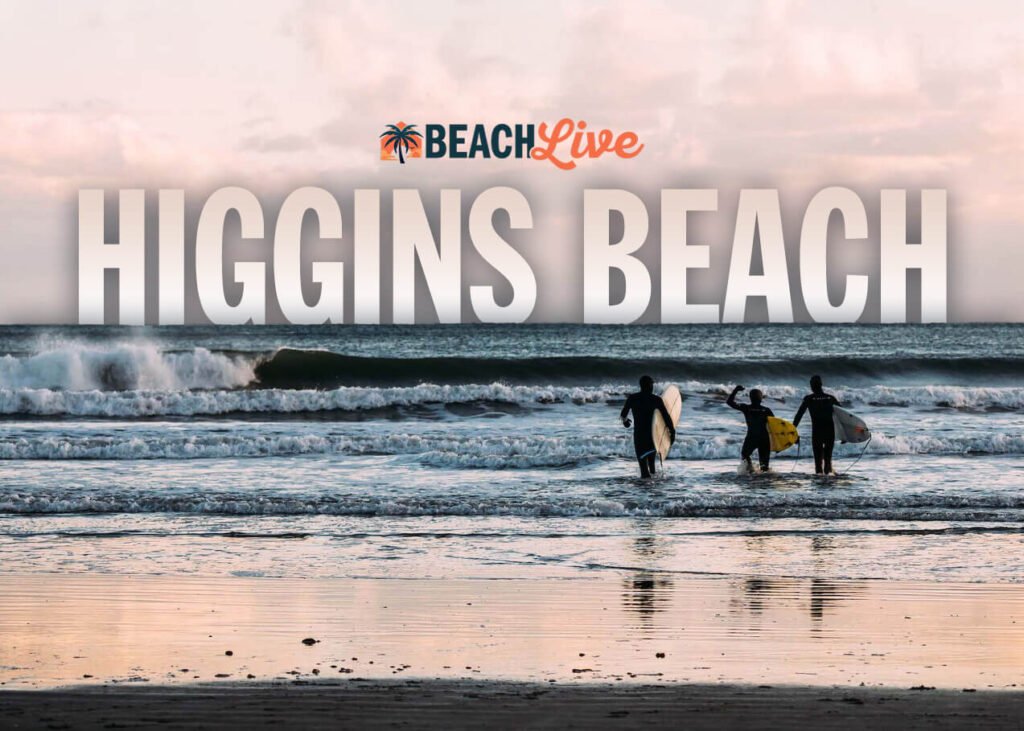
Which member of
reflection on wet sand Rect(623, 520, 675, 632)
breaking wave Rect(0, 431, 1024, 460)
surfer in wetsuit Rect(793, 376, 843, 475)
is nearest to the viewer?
reflection on wet sand Rect(623, 520, 675, 632)

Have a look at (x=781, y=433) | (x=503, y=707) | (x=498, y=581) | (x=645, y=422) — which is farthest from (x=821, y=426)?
(x=503, y=707)

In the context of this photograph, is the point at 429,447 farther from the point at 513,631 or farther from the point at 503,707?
the point at 503,707

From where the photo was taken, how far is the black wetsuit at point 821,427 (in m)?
17.1

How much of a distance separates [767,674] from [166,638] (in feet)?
11.2

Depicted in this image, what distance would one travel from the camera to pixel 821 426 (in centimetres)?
1736

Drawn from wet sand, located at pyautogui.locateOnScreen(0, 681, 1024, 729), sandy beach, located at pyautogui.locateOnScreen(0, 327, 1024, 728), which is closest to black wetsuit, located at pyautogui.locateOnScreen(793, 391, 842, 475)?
sandy beach, located at pyautogui.locateOnScreen(0, 327, 1024, 728)

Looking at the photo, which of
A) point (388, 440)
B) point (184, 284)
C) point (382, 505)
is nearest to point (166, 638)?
point (382, 505)

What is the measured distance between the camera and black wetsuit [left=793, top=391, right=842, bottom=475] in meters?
17.1

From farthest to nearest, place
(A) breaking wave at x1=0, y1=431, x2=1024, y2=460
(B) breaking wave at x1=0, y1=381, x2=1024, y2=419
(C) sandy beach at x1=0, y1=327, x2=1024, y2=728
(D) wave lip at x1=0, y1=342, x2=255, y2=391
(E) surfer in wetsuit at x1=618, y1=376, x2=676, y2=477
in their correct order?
(D) wave lip at x1=0, y1=342, x2=255, y2=391 → (B) breaking wave at x1=0, y1=381, x2=1024, y2=419 → (A) breaking wave at x1=0, y1=431, x2=1024, y2=460 → (E) surfer in wetsuit at x1=618, y1=376, x2=676, y2=477 → (C) sandy beach at x1=0, y1=327, x2=1024, y2=728

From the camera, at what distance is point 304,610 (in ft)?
26.3

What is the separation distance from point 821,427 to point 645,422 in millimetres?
2778

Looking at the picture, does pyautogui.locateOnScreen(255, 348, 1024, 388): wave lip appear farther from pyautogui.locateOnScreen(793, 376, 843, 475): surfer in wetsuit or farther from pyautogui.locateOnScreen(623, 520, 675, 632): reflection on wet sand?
pyautogui.locateOnScreen(623, 520, 675, 632): reflection on wet sand

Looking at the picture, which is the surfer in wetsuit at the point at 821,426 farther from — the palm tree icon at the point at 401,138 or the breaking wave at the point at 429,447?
the palm tree icon at the point at 401,138

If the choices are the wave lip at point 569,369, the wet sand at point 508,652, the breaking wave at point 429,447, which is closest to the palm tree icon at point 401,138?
the wave lip at point 569,369
